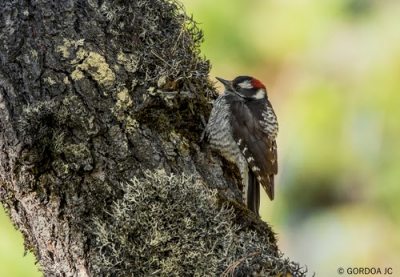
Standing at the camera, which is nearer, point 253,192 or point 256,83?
point 253,192

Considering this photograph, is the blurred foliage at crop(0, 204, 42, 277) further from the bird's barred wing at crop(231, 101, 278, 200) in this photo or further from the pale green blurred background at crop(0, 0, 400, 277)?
the bird's barred wing at crop(231, 101, 278, 200)

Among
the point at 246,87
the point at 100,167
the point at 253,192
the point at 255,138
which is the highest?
the point at 246,87

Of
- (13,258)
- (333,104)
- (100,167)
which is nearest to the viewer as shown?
(100,167)

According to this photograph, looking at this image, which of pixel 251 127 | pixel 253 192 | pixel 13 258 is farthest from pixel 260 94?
pixel 13 258

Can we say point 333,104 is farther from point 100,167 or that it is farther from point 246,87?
point 100,167

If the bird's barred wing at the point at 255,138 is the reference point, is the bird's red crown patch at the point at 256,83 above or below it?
above

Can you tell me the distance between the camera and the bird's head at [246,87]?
3.42m

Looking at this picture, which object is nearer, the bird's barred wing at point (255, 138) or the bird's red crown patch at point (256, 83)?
the bird's barred wing at point (255, 138)

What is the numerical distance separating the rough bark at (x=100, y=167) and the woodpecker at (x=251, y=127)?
949 mm

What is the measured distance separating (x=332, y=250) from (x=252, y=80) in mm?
1172

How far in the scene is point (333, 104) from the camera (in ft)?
10.9

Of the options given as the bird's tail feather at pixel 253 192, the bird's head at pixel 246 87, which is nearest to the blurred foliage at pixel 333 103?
the bird's head at pixel 246 87

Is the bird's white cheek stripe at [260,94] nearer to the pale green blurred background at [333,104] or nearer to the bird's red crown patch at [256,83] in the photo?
the bird's red crown patch at [256,83]

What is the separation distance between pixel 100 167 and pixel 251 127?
5.34ft
